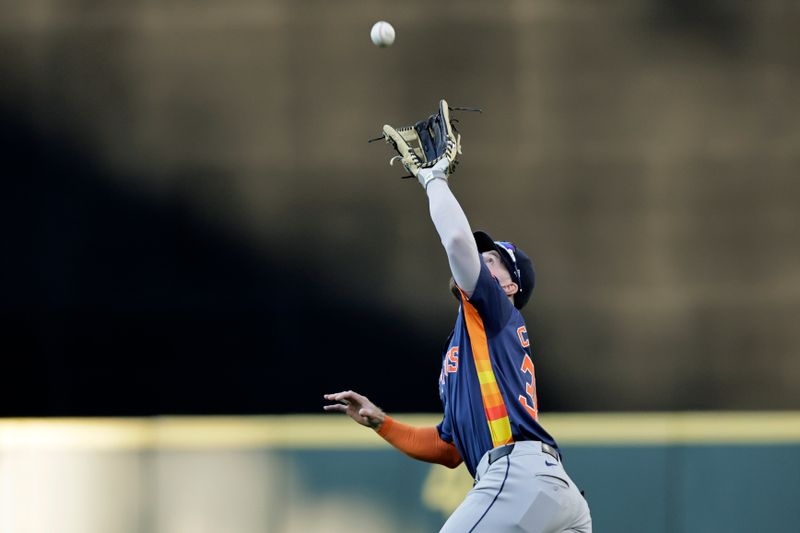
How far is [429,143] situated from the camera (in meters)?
4.08

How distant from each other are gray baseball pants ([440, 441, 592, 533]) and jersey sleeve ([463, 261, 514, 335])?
1.39 feet

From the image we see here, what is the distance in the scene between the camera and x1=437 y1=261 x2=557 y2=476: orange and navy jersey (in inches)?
149

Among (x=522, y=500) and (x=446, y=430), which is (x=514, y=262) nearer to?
(x=446, y=430)

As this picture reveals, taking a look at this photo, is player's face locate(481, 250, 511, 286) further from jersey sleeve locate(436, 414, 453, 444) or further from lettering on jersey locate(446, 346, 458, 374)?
jersey sleeve locate(436, 414, 453, 444)

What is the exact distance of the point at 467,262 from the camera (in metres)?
3.66

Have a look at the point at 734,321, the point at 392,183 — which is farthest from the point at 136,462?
the point at 734,321

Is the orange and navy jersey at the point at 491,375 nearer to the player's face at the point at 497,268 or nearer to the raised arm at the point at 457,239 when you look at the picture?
the raised arm at the point at 457,239

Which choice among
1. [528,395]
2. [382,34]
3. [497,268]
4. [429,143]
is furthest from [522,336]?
[382,34]

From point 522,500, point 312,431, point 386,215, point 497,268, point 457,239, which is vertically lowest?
point 312,431

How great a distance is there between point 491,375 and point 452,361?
0.21 meters

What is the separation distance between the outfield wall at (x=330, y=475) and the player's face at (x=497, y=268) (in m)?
1.72

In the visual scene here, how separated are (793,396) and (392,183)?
7.75ft

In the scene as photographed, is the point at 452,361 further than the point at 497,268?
No

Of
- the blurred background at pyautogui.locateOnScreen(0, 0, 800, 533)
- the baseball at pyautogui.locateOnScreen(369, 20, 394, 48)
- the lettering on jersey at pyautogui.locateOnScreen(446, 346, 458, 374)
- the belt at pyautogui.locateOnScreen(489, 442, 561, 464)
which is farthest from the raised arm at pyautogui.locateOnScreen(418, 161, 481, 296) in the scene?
the blurred background at pyautogui.locateOnScreen(0, 0, 800, 533)
